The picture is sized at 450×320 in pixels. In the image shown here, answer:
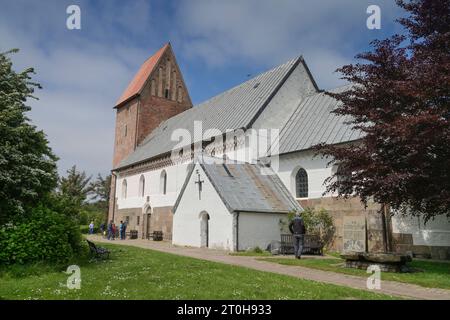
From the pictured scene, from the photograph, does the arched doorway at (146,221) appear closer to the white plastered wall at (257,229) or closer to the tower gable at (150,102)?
the tower gable at (150,102)

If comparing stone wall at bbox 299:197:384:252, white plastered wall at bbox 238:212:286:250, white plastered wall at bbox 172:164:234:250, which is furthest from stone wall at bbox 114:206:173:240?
stone wall at bbox 299:197:384:252

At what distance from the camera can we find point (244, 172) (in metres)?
21.7

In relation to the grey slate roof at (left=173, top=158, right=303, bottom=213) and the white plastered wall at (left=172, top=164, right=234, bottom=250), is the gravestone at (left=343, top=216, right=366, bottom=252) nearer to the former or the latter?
the grey slate roof at (left=173, top=158, right=303, bottom=213)

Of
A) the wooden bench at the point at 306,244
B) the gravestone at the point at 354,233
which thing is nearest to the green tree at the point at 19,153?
the wooden bench at the point at 306,244

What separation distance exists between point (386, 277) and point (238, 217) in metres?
8.53

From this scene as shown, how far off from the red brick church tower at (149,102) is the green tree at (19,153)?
25666 millimetres

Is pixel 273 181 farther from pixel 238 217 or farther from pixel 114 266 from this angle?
pixel 114 266

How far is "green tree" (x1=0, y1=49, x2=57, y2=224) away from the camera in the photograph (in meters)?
11.0

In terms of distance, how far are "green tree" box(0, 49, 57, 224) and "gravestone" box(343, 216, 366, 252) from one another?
12.7m

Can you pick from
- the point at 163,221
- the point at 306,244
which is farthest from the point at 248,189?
the point at 163,221

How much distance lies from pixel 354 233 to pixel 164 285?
12104mm

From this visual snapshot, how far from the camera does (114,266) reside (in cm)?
1152

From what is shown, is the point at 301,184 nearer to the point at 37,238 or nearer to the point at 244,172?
the point at 244,172

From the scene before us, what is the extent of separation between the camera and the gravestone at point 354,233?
58.4 feet
